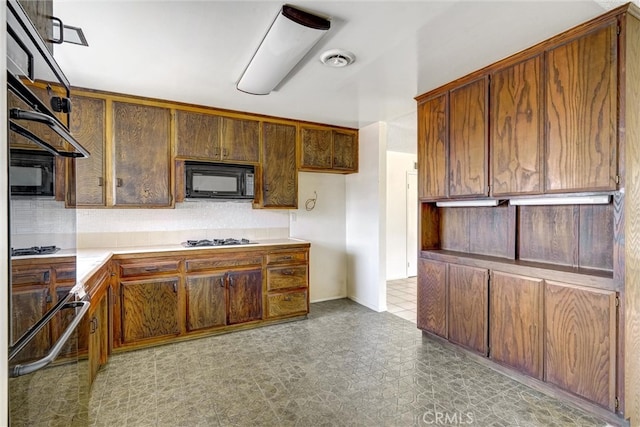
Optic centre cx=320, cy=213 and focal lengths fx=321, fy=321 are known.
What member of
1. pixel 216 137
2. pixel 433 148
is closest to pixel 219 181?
pixel 216 137

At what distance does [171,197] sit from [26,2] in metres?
2.49

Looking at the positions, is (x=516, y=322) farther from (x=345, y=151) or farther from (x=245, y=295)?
(x=345, y=151)

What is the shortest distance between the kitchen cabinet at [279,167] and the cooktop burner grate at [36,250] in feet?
8.79

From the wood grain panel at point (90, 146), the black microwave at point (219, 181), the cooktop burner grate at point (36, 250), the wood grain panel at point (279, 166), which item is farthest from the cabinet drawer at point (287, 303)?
the cooktop burner grate at point (36, 250)

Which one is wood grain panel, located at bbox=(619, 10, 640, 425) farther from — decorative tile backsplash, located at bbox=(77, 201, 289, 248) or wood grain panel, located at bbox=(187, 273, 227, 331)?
decorative tile backsplash, located at bbox=(77, 201, 289, 248)

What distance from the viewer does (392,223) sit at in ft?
19.0

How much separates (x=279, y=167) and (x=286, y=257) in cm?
108

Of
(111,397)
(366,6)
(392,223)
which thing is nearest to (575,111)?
Result: (366,6)

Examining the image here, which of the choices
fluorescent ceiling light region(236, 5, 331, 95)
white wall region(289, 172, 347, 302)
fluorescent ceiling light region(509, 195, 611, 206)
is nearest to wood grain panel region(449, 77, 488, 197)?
fluorescent ceiling light region(509, 195, 611, 206)

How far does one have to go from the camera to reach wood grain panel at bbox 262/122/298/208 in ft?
12.4

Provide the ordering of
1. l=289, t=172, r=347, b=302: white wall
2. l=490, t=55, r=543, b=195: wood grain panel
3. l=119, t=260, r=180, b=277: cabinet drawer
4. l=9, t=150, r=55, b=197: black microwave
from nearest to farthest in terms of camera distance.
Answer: l=9, t=150, r=55, b=197: black microwave, l=490, t=55, r=543, b=195: wood grain panel, l=119, t=260, r=180, b=277: cabinet drawer, l=289, t=172, r=347, b=302: white wall

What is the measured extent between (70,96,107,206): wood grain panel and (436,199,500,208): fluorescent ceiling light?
3.22 metres

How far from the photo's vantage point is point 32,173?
37.5 inches

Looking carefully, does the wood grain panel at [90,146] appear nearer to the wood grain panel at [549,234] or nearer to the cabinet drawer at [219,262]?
the cabinet drawer at [219,262]
